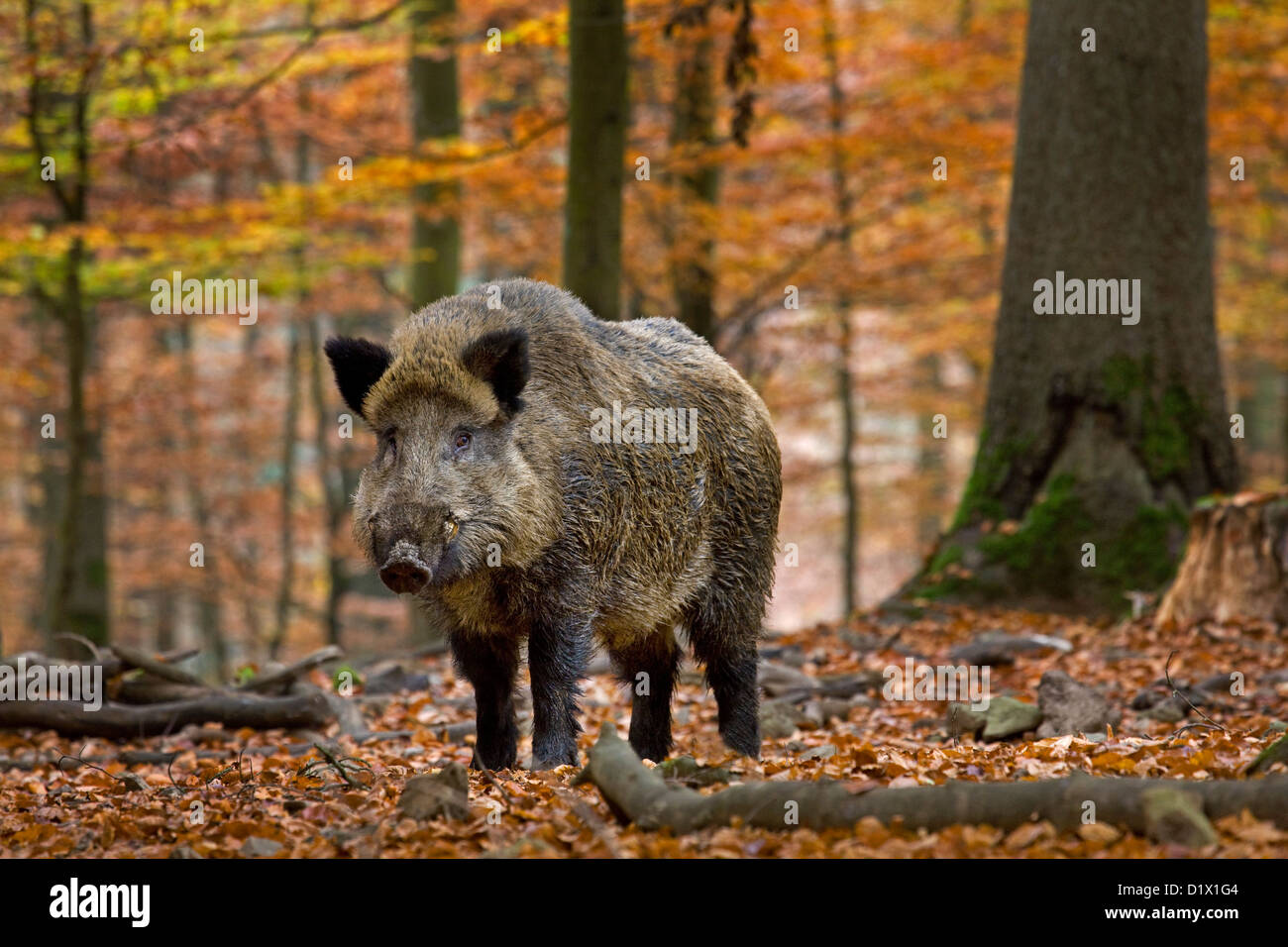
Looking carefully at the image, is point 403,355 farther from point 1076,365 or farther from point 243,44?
point 243,44

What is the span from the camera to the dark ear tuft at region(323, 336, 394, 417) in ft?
19.8

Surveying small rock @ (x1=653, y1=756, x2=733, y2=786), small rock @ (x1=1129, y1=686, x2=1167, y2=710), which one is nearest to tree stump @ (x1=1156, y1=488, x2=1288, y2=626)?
small rock @ (x1=1129, y1=686, x2=1167, y2=710)

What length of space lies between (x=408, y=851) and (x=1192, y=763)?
10.2ft

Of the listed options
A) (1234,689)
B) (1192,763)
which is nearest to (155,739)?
(1192,763)

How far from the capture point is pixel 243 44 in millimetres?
18250

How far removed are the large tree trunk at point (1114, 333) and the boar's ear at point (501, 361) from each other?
5678mm

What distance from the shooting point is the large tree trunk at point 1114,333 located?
10.2 meters

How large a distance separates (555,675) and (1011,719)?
2.57 metres

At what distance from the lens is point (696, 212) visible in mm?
14539

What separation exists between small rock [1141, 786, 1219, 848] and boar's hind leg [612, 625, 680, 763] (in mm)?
3395

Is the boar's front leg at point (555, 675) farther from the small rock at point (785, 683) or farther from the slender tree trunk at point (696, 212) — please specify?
the slender tree trunk at point (696, 212)

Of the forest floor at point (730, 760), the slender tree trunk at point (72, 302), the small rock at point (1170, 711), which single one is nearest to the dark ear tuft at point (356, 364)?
the forest floor at point (730, 760)

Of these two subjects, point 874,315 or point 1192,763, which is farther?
point 874,315

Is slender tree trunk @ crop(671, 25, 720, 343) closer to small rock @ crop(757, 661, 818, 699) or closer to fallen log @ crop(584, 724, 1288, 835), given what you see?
small rock @ crop(757, 661, 818, 699)
